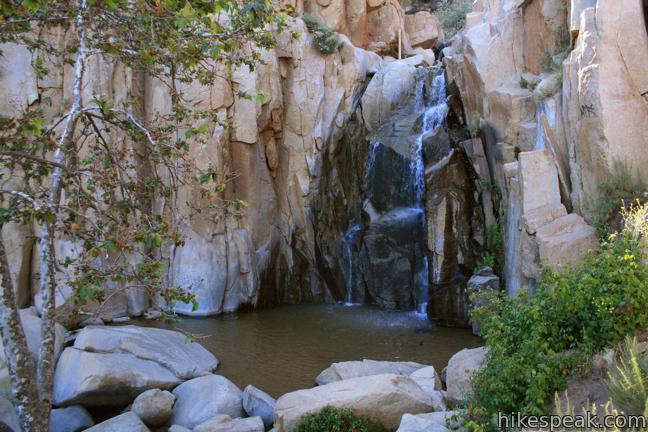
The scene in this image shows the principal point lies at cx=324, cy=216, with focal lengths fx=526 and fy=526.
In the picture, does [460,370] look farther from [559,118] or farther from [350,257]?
[350,257]

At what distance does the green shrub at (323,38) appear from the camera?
18578 millimetres

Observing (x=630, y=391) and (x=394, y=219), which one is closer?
(x=630, y=391)

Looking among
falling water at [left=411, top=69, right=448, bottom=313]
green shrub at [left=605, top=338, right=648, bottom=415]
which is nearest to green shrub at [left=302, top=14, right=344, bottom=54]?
falling water at [left=411, top=69, right=448, bottom=313]

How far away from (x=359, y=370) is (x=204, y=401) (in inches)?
105

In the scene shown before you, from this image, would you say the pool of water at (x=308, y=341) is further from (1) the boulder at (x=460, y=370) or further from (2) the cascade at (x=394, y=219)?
(1) the boulder at (x=460, y=370)

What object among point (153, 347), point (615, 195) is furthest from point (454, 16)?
point (153, 347)

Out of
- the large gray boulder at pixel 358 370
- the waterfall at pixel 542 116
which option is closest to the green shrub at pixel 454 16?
Answer: the waterfall at pixel 542 116

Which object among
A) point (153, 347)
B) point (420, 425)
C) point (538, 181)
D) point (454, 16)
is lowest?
point (420, 425)

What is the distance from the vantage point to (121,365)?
855 cm

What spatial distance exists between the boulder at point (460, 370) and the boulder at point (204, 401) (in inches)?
128

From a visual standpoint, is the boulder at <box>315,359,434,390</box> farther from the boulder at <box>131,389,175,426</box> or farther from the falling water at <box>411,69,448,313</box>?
the falling water at <box>411,69,448,313</box>

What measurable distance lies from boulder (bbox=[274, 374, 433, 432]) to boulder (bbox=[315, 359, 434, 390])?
1.62 m

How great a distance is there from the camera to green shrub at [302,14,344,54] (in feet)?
61.0

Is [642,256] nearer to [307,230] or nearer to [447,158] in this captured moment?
[447,158]
